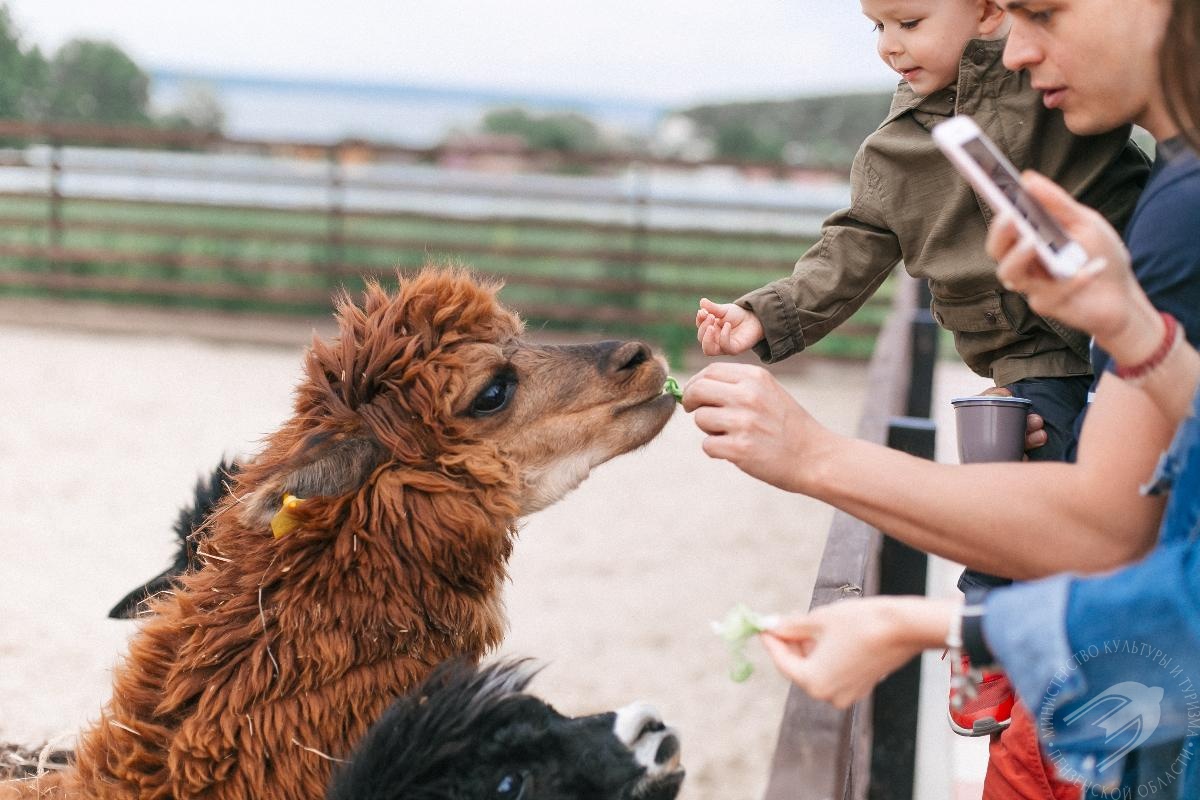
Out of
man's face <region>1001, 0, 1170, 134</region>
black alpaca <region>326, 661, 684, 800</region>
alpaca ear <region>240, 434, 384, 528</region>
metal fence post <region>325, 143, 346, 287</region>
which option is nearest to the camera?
man's face <region>1001, 0, 1170, 134</region>

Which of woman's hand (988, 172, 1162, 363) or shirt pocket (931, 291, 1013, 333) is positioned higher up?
woman's hand (988, 172, 1162, 363)

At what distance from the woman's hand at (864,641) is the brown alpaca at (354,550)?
0.94m

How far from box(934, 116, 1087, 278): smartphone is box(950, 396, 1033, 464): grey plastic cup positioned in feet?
2.10

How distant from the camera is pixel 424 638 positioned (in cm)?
216

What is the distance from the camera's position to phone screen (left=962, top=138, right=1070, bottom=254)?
1292mm

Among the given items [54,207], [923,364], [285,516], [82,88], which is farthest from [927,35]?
[54,207]

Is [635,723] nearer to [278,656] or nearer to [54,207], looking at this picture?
[278,656]

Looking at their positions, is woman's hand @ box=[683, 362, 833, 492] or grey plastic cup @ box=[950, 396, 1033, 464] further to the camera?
grey plastic cup @ box=[950, 396, 1033, 464]

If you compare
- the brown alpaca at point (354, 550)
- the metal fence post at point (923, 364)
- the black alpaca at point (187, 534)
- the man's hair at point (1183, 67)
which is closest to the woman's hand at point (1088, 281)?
the man's hair at point (1183, 67)

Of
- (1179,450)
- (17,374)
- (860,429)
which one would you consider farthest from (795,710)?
(17,374)

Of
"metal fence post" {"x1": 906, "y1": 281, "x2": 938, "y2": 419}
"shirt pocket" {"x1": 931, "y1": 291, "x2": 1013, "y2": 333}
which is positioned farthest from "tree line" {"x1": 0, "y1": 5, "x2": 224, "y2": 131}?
"metal fence post" {"x1": 906, "y1": 281, "x2": 938, "y2": 419}

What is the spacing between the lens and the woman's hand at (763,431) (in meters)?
1.68

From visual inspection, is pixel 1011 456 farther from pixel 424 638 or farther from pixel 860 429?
pixel 860 429

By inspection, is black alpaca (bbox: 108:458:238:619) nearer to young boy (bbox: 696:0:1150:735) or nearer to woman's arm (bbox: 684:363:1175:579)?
young boy (bbox: 696:0:1150:735)
